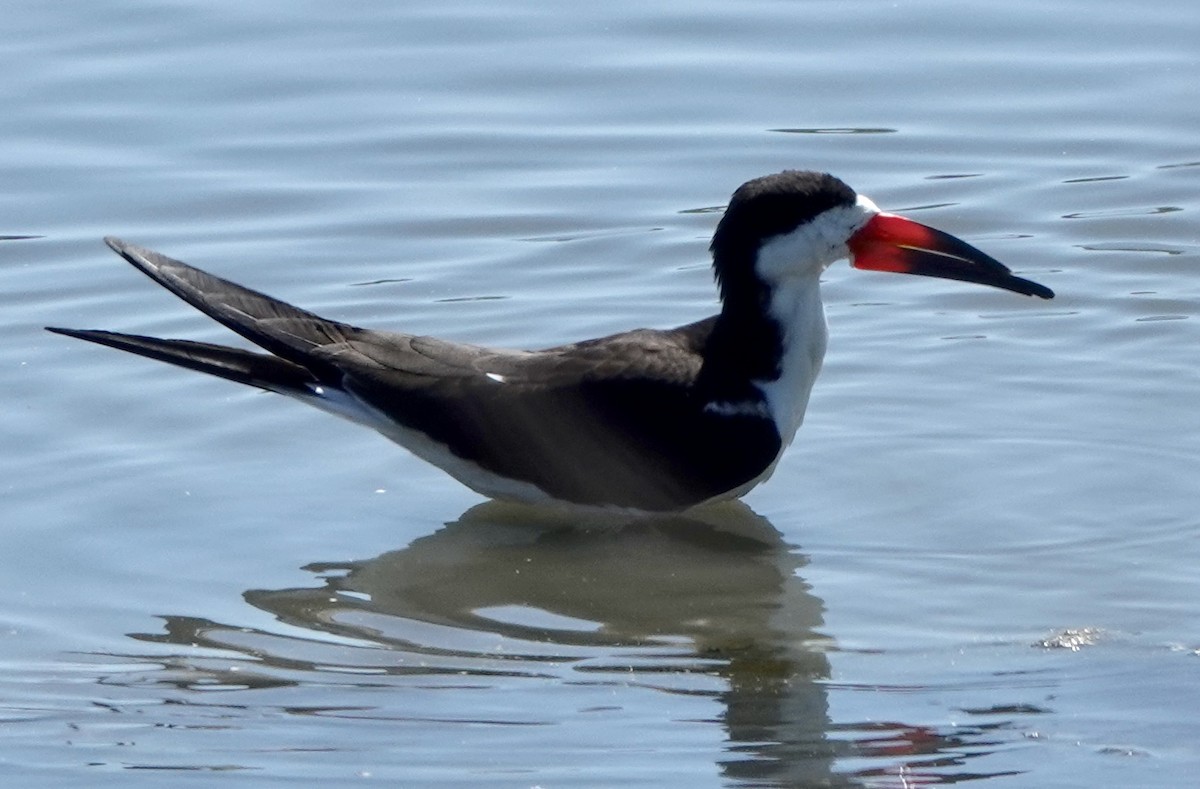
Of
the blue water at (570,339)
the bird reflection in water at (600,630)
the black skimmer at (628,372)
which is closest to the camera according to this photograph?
the bird reflection in water at (600,630)

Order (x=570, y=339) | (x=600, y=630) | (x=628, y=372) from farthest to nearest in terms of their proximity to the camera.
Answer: (x=570, y=339) < (x=628, y=372) < (x=600, y=630)

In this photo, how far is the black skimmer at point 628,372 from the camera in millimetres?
6477

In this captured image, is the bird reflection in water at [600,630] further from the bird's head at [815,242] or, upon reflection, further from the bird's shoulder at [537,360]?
the bird's head at [815,242]

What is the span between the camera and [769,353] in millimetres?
6547

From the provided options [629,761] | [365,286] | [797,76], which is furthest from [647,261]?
[629,761]

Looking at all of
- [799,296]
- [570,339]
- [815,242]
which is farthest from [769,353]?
[570,339]

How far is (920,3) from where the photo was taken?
10.6 metres

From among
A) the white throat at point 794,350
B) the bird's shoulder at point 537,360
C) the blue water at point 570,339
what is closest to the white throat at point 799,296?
the white throat at point 794,350

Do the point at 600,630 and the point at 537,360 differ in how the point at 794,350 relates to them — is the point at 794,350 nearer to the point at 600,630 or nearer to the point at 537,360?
the point at 537,360

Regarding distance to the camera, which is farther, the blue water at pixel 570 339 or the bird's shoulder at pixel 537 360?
the bird's shoulder at pixel 537 360

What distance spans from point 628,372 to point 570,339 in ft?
4.55

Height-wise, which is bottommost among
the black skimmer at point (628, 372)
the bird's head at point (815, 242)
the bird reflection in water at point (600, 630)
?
the bird reflection in water at point (600, 630)

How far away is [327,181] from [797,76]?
230 cm

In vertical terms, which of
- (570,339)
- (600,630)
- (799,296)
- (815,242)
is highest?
(815,242)
